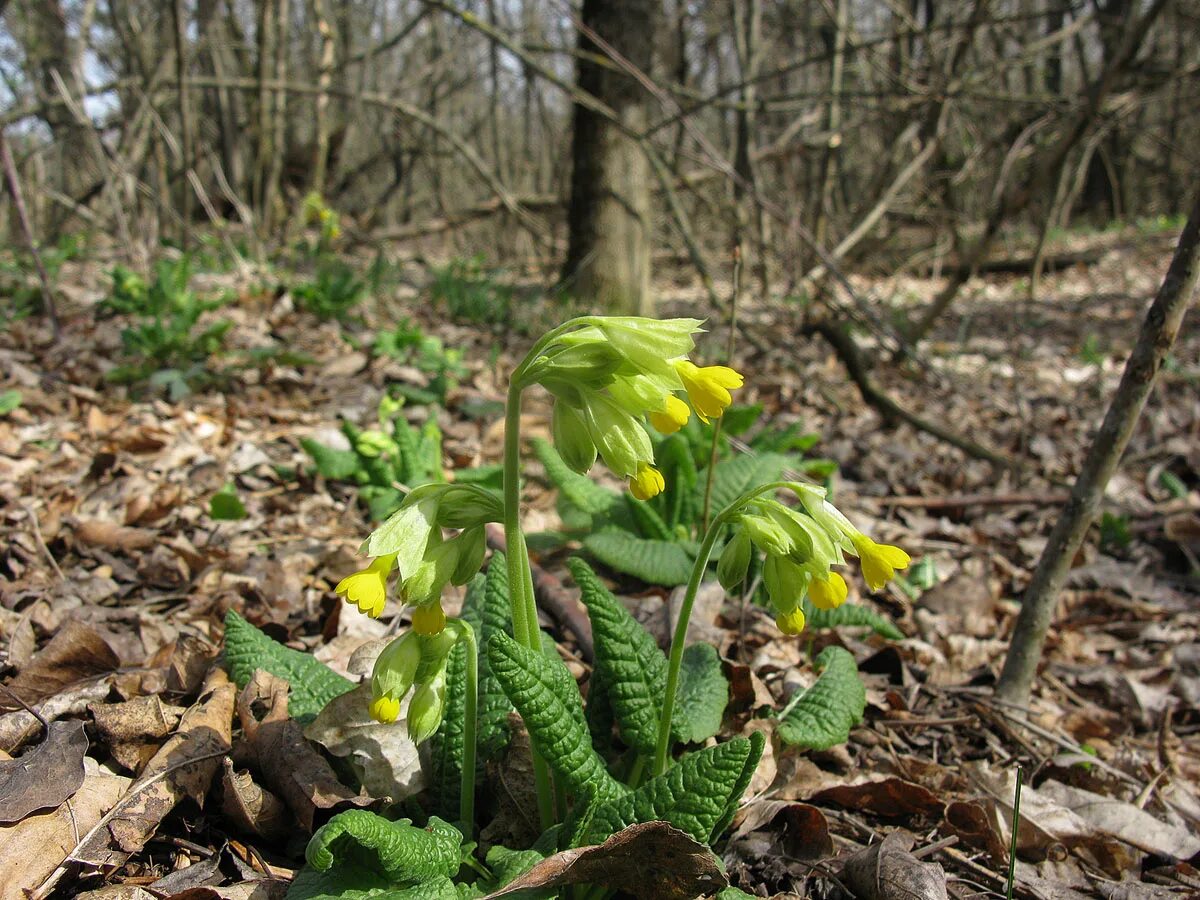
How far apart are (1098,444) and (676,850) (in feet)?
4.74

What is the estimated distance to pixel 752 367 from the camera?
19.2 ft

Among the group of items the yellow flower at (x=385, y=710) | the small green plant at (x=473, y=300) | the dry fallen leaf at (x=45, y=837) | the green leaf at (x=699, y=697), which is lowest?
the dry fallen leaf at (x=45, y=837)

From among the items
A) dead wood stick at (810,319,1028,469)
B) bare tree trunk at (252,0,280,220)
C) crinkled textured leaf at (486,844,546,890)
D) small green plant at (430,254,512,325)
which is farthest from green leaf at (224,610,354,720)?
bare tree trunk at (252,0,280,220)

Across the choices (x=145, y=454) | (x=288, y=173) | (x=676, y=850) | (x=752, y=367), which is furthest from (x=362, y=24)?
(x=676, y=850)

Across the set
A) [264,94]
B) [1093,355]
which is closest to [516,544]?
[1093,355]

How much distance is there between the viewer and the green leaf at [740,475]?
115 inches

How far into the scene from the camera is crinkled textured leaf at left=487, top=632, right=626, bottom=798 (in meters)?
1.28

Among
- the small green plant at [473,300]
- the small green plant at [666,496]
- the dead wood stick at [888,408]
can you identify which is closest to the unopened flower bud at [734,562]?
the small green plant at [666,496]

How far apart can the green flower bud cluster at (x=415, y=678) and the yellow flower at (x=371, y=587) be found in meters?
0.12

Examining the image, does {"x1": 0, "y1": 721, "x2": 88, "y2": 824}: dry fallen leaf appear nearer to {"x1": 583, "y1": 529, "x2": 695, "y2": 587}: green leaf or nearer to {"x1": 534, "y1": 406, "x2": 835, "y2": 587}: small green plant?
{"x1": 583, "y1": 529, "x2": 695, "y2": 587}: green leaf

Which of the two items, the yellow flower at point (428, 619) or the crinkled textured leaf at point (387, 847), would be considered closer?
the crinkled textured leaf at point (387, 847)

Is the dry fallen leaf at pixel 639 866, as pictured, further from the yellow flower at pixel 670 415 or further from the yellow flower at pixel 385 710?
the yellow flower at pixel 670 415

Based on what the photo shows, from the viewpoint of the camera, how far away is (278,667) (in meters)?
1.69

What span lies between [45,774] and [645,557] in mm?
1558
